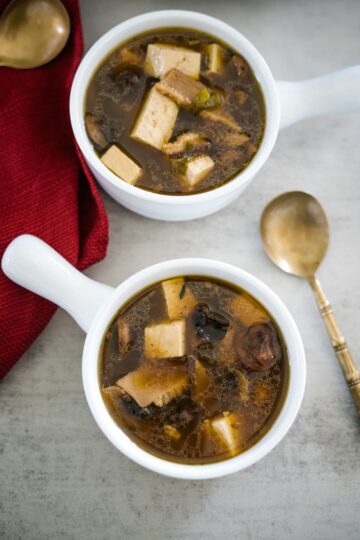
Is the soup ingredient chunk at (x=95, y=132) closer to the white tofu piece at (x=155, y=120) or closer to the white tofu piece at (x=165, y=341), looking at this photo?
the white tofu piece at (x=155, y=120)

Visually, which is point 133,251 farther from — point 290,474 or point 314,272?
point 290,474

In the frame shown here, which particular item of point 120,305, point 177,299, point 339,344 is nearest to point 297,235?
point 339,344

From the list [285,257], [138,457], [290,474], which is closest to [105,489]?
[138,457]

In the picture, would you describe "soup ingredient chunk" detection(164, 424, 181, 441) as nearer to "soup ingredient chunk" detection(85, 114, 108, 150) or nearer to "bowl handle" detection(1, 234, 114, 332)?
"bowl handle" detection(1, 234, 114, 332)

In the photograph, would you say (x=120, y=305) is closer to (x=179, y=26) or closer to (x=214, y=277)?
(x=214, y=277)

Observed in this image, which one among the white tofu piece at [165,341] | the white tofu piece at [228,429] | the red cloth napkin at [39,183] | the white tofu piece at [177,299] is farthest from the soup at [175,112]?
the white tofu piece at [228,429]

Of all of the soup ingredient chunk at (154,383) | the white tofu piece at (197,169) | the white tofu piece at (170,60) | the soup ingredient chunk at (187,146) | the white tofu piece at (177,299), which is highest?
the white tofu piece at (170,60)
